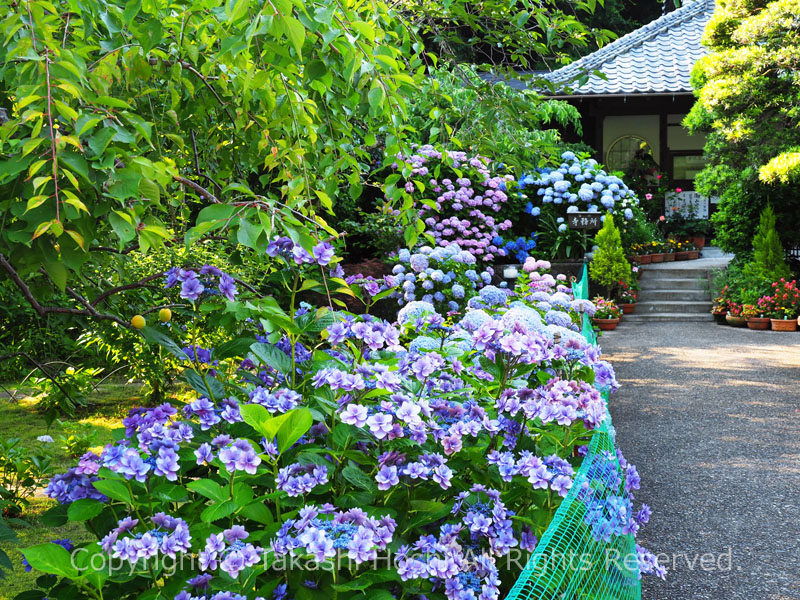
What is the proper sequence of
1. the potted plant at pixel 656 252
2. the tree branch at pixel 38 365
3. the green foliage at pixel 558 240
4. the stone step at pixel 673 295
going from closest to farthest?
the tree branch at pixel 38 365 < the green foliage at pixel 558 240 < the stone step at pixel 673 295 < the potted plant at pixel 656 252

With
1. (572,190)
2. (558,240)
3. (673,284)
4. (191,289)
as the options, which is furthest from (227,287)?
(673,284)

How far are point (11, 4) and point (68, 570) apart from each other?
1126mm

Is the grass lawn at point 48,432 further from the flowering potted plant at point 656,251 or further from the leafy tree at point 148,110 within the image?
the flowering potted plant at point 656,251

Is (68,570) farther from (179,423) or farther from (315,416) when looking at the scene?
(315,416)

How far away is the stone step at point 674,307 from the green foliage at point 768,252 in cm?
80

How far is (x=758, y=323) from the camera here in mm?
9352

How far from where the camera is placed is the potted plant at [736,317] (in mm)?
9516

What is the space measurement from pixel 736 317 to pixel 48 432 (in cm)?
830

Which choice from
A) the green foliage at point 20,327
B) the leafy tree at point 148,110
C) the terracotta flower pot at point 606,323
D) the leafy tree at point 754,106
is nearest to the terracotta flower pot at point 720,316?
the leafy tree at point 754,106

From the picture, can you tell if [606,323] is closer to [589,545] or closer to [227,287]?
[589,545]

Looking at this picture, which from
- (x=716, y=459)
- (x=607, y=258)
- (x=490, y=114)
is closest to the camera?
(x=490, y=114)

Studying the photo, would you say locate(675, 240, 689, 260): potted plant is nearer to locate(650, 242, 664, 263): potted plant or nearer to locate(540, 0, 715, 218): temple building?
locate(650, 242, 664, 263): potted plant

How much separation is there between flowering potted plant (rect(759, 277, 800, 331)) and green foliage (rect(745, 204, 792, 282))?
0.35 metres

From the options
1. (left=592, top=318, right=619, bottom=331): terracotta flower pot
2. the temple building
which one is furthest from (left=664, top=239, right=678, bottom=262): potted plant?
(left=592, top=318, right=619, bottom=331): terracotta flower pot
